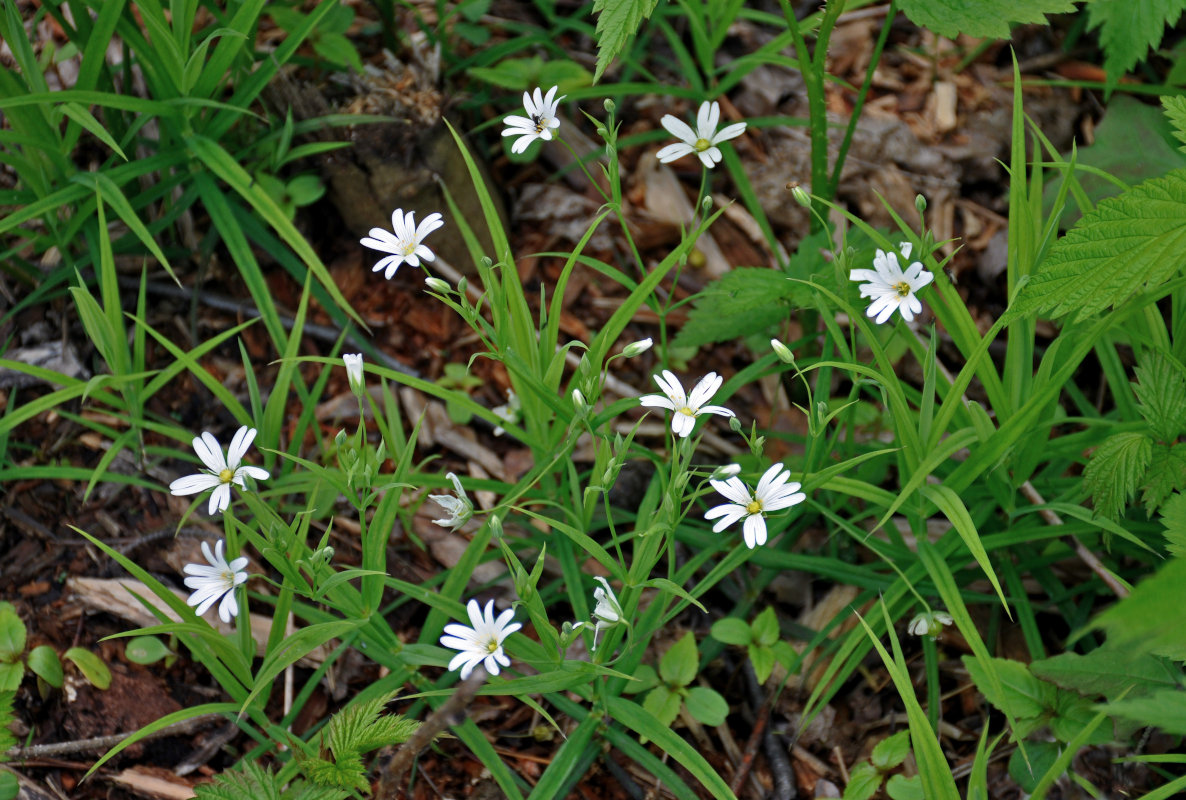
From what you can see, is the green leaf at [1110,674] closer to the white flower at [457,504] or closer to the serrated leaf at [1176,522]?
the serrated leaf at [1176,522]

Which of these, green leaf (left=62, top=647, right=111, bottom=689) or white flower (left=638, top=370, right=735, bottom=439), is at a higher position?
white flower (left=638, top=370, right=735, bottom=439)

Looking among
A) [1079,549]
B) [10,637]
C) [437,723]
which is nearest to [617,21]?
[437,723]

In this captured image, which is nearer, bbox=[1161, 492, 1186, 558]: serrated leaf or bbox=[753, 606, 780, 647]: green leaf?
bbox=[1161, 492, 1186, 558]: serrated leaf

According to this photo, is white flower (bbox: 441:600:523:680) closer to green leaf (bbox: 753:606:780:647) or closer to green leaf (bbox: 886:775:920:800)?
green leaf (bbox: 753:606:780:647)

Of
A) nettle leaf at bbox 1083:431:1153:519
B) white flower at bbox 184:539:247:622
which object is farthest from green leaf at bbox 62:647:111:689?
nettle leaf at bbox 1083:431:1153:519

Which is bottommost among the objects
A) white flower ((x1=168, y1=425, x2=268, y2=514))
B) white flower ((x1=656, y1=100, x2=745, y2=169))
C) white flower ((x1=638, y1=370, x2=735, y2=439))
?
white flower ((x1=168, y1=425, x2=268, y2=514))

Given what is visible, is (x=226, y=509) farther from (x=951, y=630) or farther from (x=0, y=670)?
(x=951, y=630)
